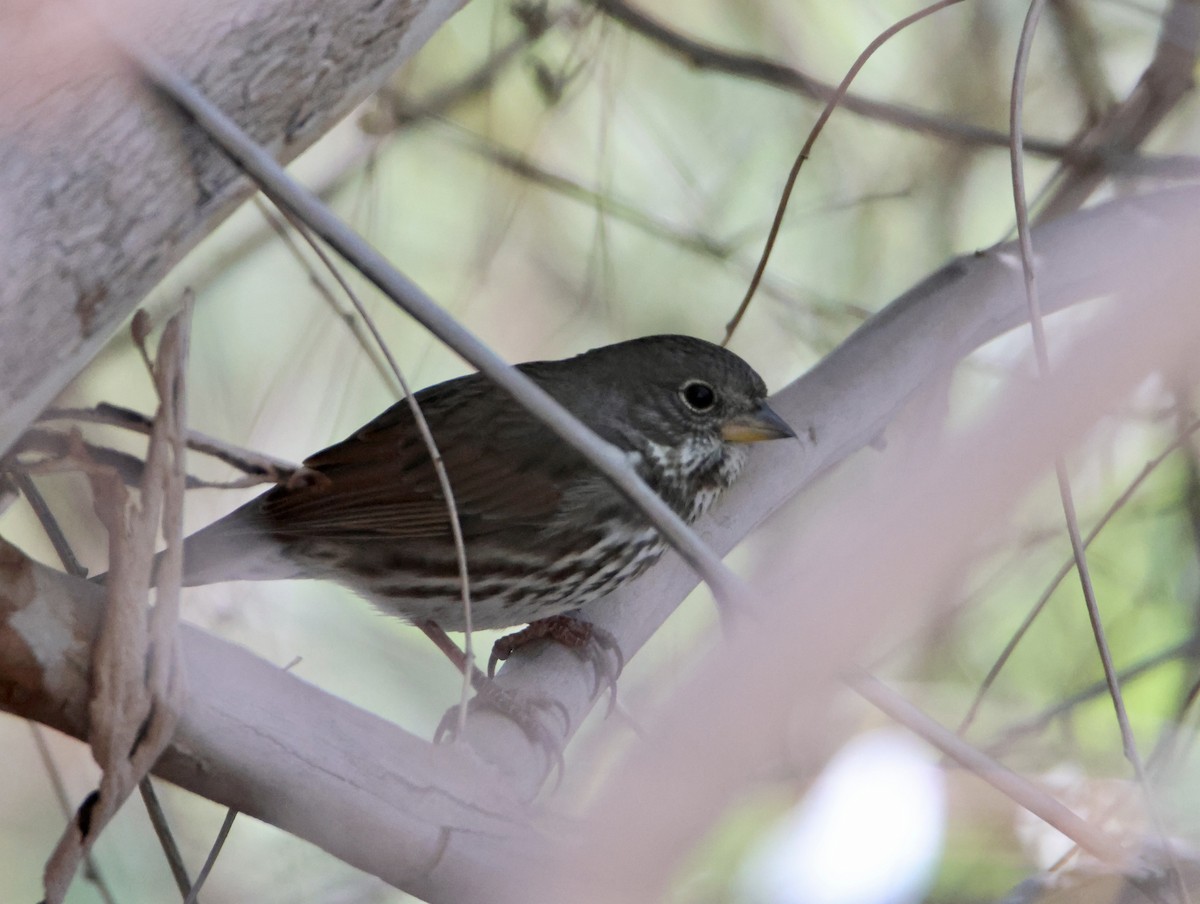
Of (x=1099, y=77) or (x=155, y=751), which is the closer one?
(x=155, y=751)

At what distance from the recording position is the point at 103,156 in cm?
147

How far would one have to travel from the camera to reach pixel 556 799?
2.76 meters

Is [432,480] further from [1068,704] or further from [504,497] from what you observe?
[1068,704]

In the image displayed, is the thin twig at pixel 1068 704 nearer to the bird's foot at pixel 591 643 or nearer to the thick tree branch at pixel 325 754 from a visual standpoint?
the bird's foot at pixel 591 643

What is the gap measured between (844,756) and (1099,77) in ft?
7.07

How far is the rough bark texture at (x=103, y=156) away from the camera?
56.1 inches

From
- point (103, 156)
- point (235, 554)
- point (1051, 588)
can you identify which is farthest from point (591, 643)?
point (103, 156)

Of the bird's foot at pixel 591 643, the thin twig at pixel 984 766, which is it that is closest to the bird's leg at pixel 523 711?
the bird's foot at pixel 591 643

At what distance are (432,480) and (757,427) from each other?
776 mm

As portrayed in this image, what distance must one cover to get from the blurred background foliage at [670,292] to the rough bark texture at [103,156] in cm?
150

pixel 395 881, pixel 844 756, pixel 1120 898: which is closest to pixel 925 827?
pixel 844 756

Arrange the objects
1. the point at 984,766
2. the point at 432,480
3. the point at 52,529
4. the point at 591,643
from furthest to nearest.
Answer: the point at 432,480 → the point at 591,643 → the point at 52,529 → the point at 984,766

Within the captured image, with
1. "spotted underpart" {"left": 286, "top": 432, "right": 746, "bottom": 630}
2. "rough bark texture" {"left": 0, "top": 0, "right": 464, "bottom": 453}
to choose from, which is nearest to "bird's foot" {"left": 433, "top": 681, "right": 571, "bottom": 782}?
"spotted underpart" {"left": 286, "top": 432, "right": 746, "bottom": 630}

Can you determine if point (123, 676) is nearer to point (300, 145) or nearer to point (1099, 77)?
point (300, 145)
